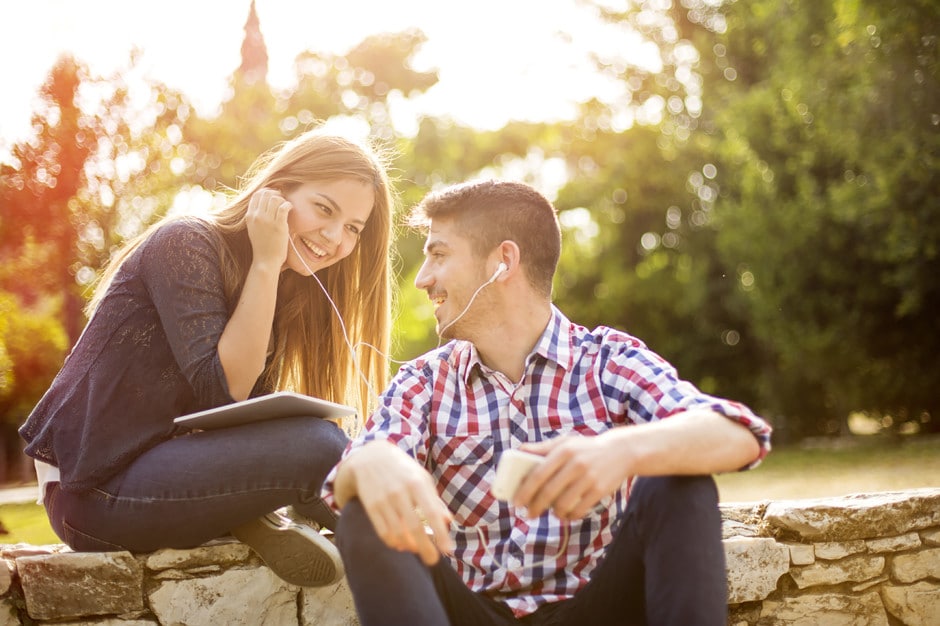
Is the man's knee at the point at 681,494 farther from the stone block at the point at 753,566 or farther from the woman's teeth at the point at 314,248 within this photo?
the woman's teeth at the point at 314,248

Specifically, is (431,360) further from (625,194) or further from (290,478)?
(625,194)

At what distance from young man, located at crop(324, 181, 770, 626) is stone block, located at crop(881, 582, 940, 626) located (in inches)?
60.7

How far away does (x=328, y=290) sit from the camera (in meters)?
3.56

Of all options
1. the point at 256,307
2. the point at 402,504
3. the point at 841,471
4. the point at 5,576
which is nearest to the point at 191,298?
the point at 256,307

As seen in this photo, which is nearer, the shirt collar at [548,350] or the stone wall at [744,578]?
the shirt collar at [548,350]

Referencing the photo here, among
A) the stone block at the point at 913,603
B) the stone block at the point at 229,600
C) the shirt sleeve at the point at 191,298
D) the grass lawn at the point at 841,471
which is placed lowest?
the grass lawn at the point at 841,471

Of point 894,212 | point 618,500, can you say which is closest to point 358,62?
point 894,212

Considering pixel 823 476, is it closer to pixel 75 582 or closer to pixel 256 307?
pixel 256 307

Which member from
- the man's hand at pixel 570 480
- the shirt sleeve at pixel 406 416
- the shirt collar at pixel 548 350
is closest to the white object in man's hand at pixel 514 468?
the man's hand at pixel 570 480

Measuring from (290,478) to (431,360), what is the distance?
2.18ft

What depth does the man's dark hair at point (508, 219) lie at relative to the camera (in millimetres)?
2695

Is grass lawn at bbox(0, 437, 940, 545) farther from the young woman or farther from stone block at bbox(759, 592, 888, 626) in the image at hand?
the young woman

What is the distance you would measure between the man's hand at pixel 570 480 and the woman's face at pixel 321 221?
1.68 meters

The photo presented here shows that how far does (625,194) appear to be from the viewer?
19906 mm
